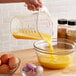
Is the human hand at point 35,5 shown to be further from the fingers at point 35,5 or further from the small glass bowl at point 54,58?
the small glass bowl at point 54,58

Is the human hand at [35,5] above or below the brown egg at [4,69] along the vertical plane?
above

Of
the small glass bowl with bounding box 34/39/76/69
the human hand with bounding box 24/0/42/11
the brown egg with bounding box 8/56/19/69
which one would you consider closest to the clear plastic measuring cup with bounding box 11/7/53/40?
the human hand with bounding box 24/0/42/11

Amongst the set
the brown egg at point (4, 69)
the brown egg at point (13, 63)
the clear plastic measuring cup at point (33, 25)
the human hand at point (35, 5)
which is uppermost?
the human hand at point (35, 5)

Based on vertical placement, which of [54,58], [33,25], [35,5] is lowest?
[54,58]

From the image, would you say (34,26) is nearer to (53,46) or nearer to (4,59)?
(53,46)

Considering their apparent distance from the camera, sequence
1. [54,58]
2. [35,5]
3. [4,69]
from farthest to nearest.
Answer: [35,5]
[54,58]
[4,69]

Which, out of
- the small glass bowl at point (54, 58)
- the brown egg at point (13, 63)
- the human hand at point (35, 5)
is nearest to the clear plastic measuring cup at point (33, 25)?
the human hand at point (35, 5)

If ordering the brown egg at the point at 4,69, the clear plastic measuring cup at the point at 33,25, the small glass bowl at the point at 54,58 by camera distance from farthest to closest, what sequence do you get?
the clear plastic measuring cup at the point at 33,25
the small glass bowl at the point at 54,58
the brown egg at the point at 4,69

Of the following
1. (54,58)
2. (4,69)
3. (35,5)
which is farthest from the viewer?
(35,5)

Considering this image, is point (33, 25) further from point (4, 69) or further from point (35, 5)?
point (4, 69)

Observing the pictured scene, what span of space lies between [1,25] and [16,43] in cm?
29

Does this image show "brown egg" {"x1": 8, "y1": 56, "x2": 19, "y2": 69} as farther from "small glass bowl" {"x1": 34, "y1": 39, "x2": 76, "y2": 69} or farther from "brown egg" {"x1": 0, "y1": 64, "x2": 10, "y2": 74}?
"small glass bowl" {"x1": 34, "y1": 39, "x2": 76, "y2": 69}

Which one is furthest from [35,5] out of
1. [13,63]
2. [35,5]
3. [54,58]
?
[13,63]

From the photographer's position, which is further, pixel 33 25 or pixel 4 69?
pixel 33 25
